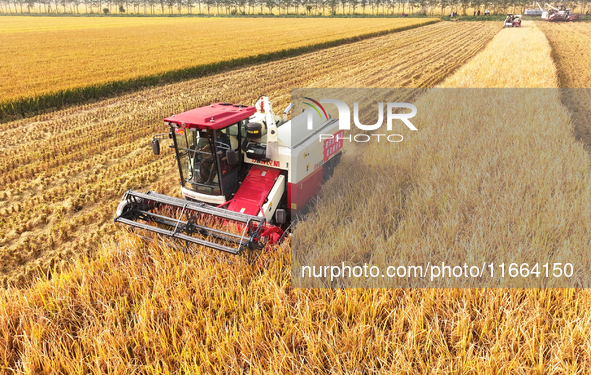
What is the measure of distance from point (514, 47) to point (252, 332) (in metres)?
26.6

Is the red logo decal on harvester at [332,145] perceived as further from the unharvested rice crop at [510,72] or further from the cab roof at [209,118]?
the unharvested rice crop at [510,72]

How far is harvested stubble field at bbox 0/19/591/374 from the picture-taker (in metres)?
2.84

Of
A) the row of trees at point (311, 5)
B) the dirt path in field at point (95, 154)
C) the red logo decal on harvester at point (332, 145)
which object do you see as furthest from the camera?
the row of trees at point (311, 5)

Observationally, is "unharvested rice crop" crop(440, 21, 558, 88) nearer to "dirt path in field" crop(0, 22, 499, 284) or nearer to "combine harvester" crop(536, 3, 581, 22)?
"dirt path in field" crop(0, 22, 499, 284)

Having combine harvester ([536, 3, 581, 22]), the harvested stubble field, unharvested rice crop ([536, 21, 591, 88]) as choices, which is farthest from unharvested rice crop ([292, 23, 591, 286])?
combine harvester ([536, 3, 581, 22])

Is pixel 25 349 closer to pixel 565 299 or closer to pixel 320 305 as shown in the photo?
pixel 320 305

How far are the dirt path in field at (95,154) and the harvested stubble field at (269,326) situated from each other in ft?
5.46

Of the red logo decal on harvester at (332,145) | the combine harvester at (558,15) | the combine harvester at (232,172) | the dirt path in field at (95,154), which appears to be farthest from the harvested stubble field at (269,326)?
the combine harvester at (558,15)

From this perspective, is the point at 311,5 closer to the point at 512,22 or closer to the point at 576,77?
the point at 512,22

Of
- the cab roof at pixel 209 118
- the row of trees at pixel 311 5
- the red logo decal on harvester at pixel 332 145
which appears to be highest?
the row of trees at pixel 311 5

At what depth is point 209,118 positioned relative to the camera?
491 centimetres

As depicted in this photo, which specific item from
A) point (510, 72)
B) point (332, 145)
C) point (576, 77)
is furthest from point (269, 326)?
point (576, 77)

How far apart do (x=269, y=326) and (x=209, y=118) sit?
280 cm

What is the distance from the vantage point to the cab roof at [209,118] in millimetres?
4840
